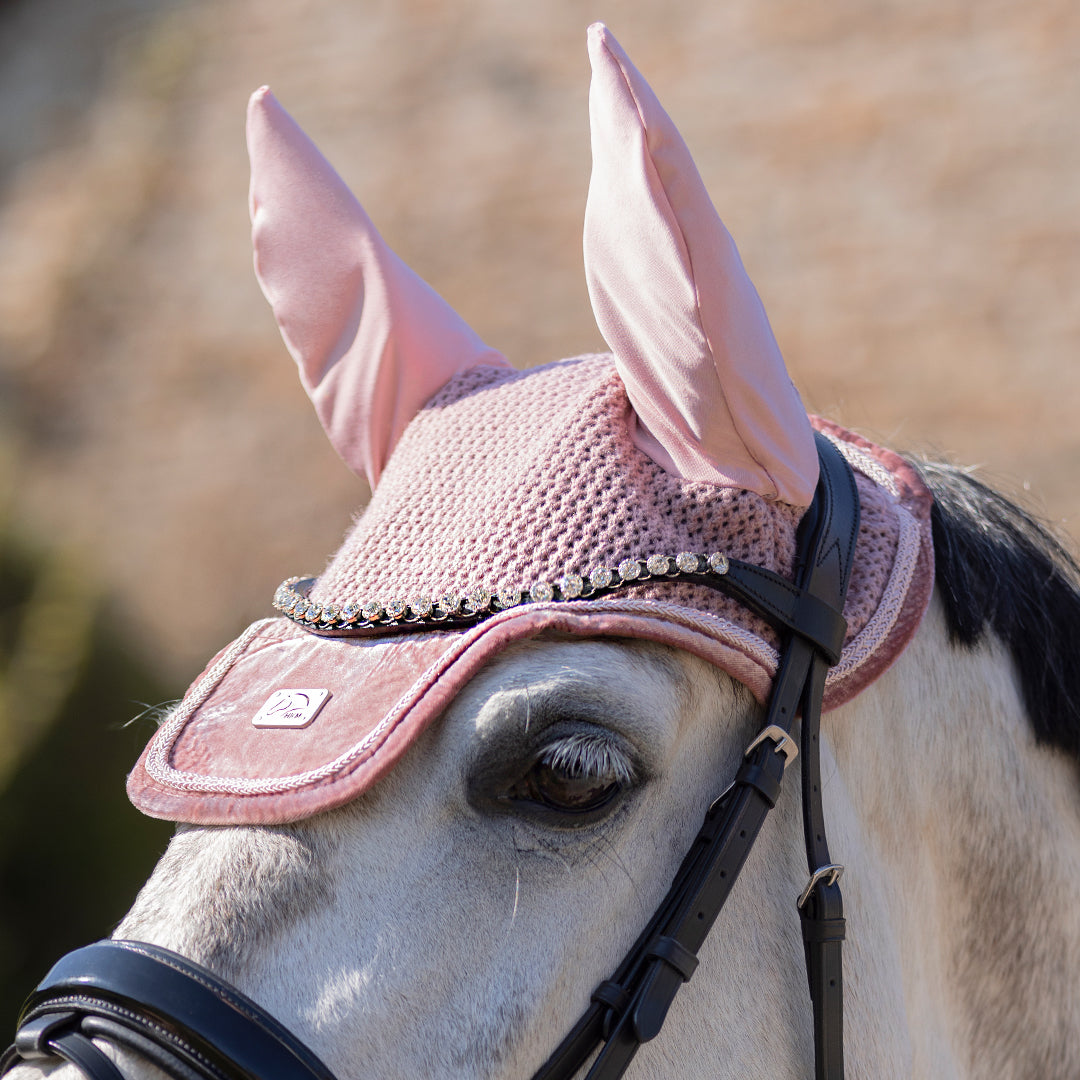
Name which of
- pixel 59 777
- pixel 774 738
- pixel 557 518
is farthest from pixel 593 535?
pixel 59 777

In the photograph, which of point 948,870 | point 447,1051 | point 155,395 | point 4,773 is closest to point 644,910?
point 447,1051

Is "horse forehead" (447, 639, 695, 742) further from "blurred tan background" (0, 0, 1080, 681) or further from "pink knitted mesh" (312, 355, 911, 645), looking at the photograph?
"blurred tan background" (0, 0, 1080, 681)

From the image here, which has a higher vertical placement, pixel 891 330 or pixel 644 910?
pixel 644 910

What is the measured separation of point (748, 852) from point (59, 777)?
13.1ft

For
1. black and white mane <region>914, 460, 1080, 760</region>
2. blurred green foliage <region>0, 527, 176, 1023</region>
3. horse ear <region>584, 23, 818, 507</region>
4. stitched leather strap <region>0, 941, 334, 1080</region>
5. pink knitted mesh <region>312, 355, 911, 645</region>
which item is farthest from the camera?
blurred green foliage <region>0, 527, 176, 1023</region>

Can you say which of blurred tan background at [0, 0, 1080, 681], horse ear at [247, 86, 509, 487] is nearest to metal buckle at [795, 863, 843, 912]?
horse ear at [247, 86, 509, 487]

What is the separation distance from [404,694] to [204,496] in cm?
741

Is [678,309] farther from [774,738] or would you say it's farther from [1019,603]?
[1019,603]

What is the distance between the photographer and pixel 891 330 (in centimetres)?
666

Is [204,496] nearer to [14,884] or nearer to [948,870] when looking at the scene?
[14,884]

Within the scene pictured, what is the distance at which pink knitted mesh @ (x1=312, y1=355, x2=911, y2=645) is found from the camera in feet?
3.89

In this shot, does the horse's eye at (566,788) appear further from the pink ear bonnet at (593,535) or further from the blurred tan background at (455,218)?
the blurred tan background at (455,218)

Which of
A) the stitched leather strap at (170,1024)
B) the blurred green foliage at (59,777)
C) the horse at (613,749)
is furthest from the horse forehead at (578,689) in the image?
the blurred green foliage at (59,777)

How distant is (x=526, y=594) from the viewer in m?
1.15
